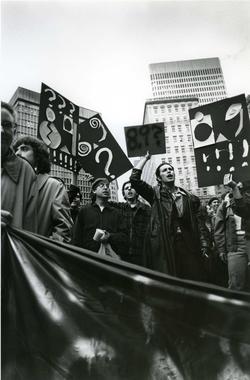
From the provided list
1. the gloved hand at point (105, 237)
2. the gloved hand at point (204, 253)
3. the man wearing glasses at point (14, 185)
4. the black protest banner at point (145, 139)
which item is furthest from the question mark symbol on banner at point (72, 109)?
the gloved hand at point (204, 253)

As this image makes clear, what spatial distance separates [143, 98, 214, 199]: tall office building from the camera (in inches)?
1516

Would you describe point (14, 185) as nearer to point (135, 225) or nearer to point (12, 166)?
point (12, 166)

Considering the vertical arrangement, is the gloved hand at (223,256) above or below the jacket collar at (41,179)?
below

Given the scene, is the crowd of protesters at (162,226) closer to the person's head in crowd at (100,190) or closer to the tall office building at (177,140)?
the person's head in crowd at (100,190)

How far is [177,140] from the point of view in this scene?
6106cm

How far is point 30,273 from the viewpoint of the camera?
2.33 metres

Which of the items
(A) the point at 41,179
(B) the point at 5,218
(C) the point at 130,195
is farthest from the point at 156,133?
(B) the point at 5,218

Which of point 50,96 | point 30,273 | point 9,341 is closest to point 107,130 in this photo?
point 50,96

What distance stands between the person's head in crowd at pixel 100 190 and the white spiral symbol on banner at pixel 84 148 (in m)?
0.52

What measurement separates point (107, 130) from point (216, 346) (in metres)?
3.02

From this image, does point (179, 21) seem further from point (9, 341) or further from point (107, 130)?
point (9, 341)

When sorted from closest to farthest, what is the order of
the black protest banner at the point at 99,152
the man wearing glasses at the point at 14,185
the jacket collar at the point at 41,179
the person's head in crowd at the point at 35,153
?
the man wearing glasses at the point at 14,185
the jacket collar at the point at 41,179
the person's head in crowd at the point at 35,153
the black protest banner at the point at 99,152

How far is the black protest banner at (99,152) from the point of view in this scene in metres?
4.52

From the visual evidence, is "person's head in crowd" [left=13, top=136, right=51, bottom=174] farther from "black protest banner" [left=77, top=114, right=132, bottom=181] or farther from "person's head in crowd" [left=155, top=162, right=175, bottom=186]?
"black protest banner" [left=77, top=114, right=132, bottom=181]
